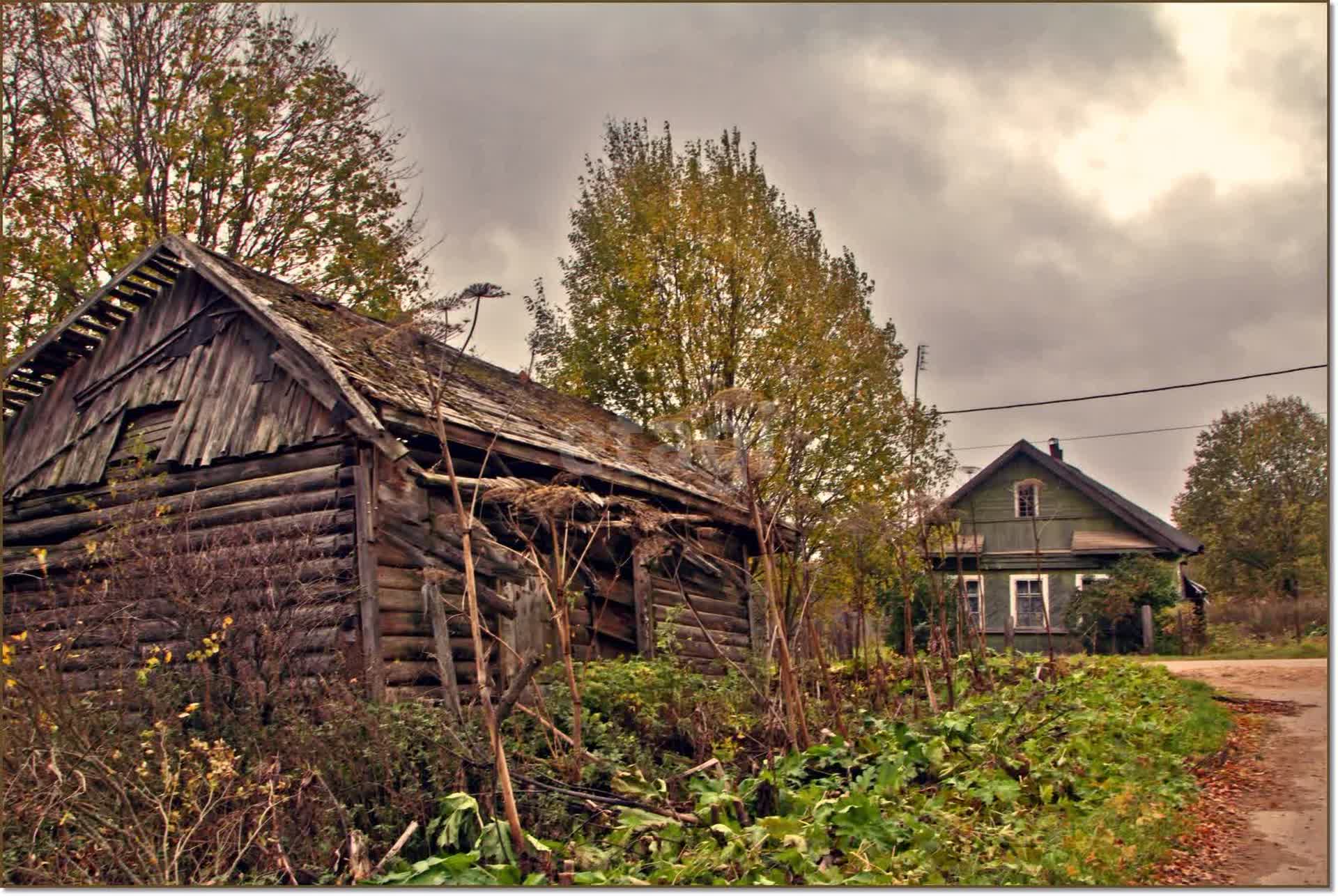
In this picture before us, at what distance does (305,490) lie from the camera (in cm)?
933

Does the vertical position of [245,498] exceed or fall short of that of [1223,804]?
it exceeds it

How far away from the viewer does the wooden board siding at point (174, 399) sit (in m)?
9.59

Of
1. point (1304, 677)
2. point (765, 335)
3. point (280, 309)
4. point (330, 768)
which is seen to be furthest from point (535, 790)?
point (765, 335)

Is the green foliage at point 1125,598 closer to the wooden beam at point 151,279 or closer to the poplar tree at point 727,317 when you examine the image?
the poplar tree at point 727,317

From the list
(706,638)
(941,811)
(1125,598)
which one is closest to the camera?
(941,811)

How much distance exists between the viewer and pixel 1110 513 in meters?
24.2

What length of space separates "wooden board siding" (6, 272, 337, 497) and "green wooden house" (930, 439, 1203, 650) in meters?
16.5

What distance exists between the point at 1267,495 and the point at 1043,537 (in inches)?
713

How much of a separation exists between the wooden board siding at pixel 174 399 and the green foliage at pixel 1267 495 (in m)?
6.78

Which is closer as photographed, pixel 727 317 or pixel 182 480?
pixel 182 480

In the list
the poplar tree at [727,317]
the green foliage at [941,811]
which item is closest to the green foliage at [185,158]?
the poplar tree at [727,317]

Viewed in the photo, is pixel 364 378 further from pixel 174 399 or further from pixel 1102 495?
pixel 1102 495

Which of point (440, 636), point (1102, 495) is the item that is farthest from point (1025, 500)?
point (440, 636)

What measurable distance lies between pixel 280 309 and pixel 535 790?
549 cm
